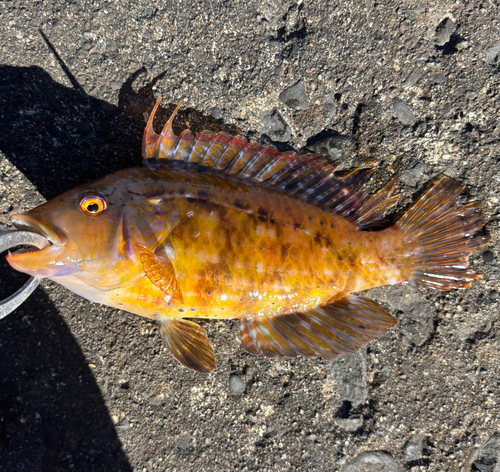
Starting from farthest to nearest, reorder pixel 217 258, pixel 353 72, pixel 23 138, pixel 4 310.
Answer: pixel 353 72 → pixel 23 138 → pixel 217 258 → pixel 4 310

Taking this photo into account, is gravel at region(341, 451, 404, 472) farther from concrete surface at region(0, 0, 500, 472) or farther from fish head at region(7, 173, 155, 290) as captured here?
fish head at region(7, 173, 155, 290)

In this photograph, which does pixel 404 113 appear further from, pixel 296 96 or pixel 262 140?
pixel 262 140

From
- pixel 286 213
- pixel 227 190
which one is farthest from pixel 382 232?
pixel 227 190

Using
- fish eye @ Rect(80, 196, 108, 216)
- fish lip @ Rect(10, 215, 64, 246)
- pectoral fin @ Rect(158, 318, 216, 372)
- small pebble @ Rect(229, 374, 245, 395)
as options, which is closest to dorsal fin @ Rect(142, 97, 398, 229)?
fish eye @ Rect(80, 196, 108, 216)

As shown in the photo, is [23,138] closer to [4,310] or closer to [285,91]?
[4,310]

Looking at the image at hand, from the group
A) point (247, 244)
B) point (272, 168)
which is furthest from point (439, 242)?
point (247, 244)

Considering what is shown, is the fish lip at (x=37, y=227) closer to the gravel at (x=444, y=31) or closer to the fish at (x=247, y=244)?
the fish at (x=247, y=244)

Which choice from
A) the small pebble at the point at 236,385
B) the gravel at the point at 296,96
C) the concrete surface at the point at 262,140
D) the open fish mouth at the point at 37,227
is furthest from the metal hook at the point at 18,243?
the gravel at the point at 296,96

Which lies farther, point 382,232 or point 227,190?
point 382,232
